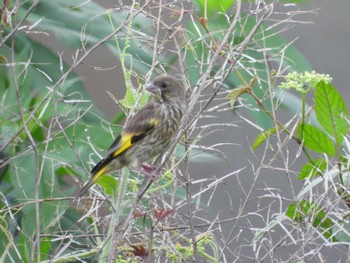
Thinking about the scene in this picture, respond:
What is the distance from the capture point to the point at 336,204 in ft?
6.63

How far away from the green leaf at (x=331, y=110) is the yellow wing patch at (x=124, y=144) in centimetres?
54

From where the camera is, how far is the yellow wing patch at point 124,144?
2.54 meters

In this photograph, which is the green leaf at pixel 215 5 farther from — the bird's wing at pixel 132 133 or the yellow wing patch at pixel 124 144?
the yellow wing patch at pixel 124 144

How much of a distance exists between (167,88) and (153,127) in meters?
0.12

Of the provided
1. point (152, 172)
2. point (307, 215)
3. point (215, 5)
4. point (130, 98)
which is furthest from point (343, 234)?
point (215, 5)

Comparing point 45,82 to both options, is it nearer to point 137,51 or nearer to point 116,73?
point 137,51

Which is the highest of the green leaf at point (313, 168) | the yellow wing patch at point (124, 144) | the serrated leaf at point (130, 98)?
the serrated leaf at point (130, 98)

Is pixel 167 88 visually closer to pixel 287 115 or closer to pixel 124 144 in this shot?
pixel 124 144

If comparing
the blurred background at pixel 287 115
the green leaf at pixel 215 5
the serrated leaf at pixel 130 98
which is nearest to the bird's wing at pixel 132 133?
the serrated leaf at pixel 130 98

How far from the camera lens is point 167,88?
8.98 feet

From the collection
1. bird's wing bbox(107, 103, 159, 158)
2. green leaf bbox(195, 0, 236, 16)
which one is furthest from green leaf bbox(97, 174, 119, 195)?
green leaf bbox(195, 0, 236, 16)

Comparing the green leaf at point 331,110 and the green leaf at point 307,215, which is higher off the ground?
the green leaf at point 331,110

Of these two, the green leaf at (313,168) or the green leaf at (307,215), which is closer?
the green leaf at (307,215)

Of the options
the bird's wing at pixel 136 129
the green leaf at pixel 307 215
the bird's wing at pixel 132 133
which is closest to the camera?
the green leaf at pixel 307 215
